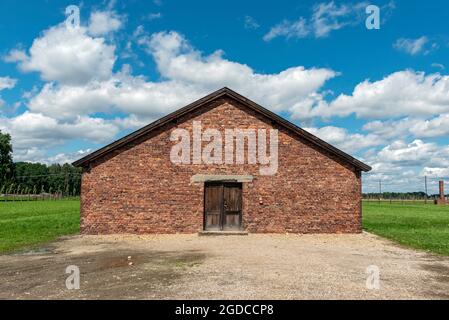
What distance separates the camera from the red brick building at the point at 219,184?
15992 millimetres

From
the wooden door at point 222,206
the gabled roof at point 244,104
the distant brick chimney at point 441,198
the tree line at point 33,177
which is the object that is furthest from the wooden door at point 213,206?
the tree line at point 33,177

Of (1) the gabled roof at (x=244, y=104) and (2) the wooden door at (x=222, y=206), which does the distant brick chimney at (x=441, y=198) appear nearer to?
(1) the gabled roof at (x=244, y=104)

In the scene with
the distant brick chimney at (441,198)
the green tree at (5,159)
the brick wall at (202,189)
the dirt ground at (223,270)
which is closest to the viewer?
the dirt ground at (223,270)

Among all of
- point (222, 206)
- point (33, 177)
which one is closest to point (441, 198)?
point (222, 206)

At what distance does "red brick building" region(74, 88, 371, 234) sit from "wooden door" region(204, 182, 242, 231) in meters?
0.04

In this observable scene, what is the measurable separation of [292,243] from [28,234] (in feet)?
34.9

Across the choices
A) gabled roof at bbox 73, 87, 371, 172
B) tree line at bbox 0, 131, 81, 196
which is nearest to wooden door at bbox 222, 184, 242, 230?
gabled roof at bbox 73, 87, 371, 172

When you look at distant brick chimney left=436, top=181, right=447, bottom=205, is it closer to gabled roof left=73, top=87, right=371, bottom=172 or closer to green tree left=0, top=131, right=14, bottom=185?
gabled roof left=73, top=87, right=371, bottom=172

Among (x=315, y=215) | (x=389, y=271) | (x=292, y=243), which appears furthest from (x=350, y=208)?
(x=389, y=271)

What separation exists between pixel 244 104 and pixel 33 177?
400 ft

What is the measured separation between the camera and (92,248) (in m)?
12.3

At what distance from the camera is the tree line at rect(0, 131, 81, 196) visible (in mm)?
73562

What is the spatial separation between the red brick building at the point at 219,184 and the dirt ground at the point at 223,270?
2.26 m
